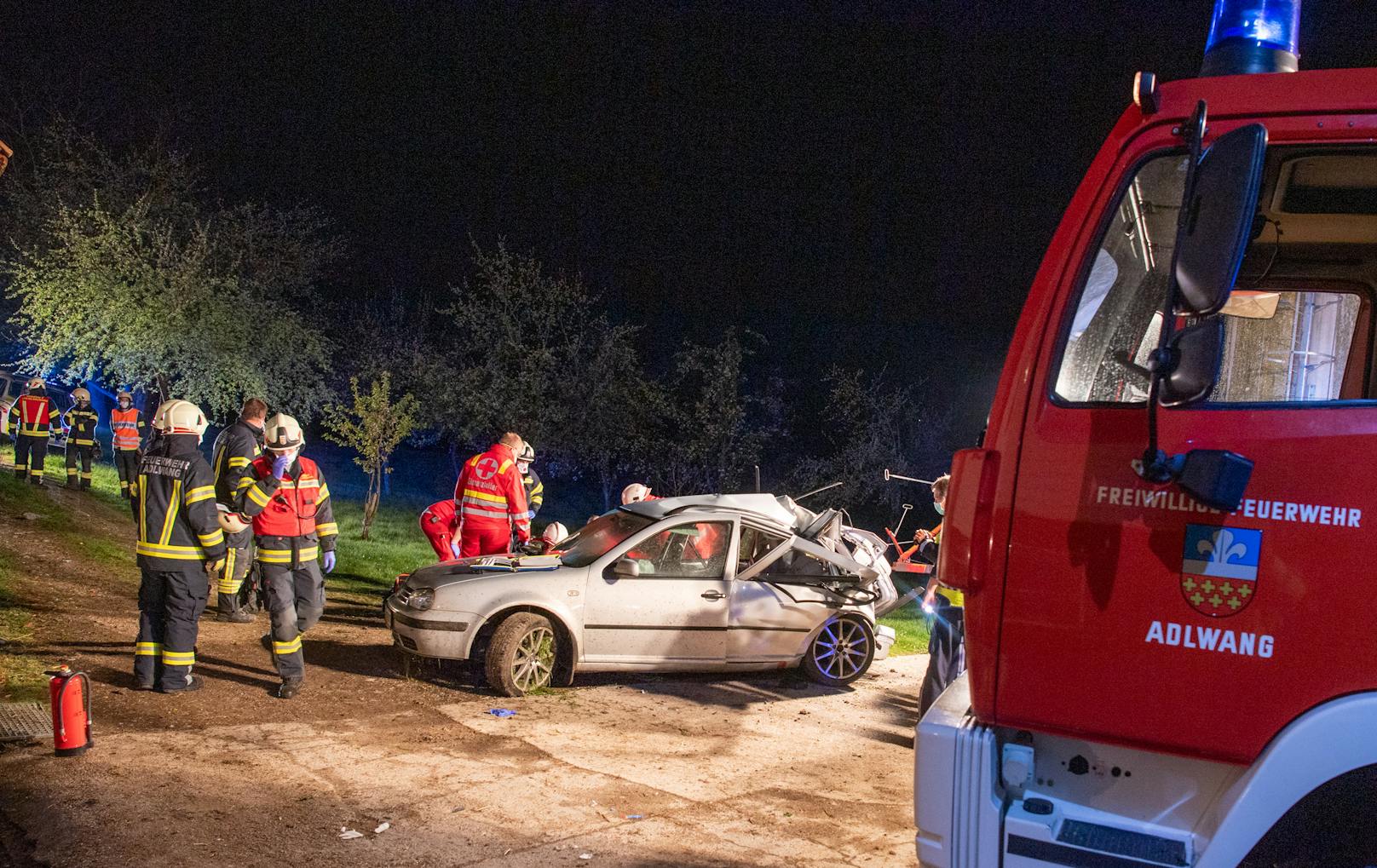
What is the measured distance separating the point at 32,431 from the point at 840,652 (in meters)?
15.0

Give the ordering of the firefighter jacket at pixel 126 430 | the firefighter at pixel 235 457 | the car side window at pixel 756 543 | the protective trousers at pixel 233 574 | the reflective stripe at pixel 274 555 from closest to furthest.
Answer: the reflective stripe at pixel 274 555 → the firefighter at pixel 235 457 → the car side window at pixel 756 543 → the protective trousers at pixel 233 574 → the firefighter jacket at pixel 126 430

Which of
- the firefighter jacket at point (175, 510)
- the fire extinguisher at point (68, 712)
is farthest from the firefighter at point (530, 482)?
the fire extinguisher at point (68, 712)

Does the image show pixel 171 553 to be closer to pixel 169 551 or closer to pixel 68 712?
pixel 169 551

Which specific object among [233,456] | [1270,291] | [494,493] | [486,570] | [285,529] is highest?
[1270,291]

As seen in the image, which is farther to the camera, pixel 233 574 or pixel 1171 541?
pixel 233 574

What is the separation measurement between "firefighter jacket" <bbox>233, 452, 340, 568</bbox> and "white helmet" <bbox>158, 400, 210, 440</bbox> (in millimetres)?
519

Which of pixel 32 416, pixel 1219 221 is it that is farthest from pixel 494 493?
pixel 32 416

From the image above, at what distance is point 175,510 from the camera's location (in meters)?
7.26

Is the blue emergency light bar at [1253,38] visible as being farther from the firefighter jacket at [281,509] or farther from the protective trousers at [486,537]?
the protective trousers at [486,537]

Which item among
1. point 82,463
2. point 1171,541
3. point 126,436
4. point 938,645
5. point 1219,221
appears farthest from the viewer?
point 82,463

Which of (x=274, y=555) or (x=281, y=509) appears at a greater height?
(x=281, y=509)

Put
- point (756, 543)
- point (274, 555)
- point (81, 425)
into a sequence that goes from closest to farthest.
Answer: point (274, 555), point (756, 543), point (81, 425)

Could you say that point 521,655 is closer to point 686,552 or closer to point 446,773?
point 686,552

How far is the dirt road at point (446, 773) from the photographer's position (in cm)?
495
